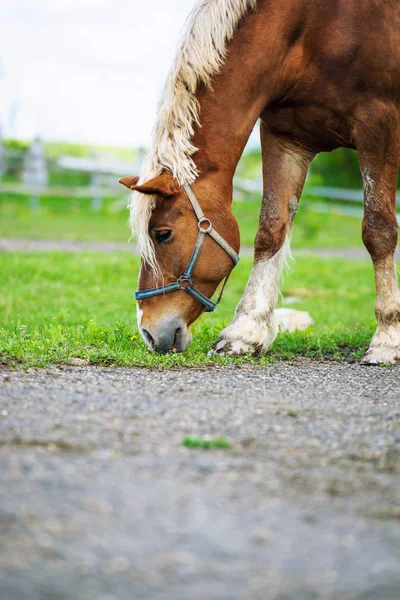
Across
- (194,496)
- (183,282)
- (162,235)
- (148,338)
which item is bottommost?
(194,496)

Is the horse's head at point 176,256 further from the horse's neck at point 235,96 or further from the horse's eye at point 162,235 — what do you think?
the horse's neck at point 235,96

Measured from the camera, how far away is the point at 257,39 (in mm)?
4691

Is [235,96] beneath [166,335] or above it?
above

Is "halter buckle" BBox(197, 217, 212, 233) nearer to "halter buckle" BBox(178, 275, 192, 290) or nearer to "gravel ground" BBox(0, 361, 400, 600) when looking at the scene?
"halter buckle" BBox(178, 275, 192, 290)

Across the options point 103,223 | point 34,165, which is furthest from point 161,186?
point 34,165

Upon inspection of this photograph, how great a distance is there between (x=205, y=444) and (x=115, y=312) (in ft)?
15.8

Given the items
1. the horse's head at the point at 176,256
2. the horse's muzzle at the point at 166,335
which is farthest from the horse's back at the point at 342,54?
the horse's muzzle at the point at 166,335

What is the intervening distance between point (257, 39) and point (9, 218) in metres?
14.3

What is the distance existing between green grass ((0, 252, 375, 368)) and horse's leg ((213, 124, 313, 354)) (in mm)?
159

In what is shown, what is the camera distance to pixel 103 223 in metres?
18.7

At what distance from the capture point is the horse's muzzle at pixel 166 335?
457 cm

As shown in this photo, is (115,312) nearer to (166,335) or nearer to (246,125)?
(166,335)

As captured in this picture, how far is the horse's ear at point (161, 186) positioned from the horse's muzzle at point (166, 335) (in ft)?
2.41

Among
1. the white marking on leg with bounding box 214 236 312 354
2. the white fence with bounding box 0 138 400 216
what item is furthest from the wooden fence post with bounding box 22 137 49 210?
the white marking on leg with bounding box 214 236 312 354
